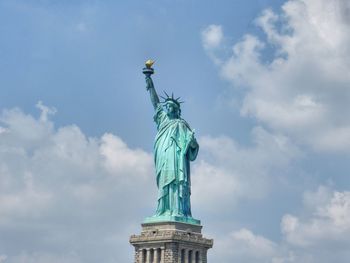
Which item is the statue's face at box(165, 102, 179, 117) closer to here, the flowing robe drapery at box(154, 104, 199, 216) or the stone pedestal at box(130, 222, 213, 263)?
the flowing robe drapery at box(154, 104, 199, 216)

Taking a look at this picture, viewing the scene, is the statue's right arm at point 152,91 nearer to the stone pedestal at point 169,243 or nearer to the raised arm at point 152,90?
the raised arm at point 152,90

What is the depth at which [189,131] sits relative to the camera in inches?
3275

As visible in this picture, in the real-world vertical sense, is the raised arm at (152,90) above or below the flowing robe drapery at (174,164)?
above

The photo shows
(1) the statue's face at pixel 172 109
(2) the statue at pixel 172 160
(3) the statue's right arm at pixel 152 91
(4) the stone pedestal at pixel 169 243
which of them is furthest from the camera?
(3) the statue's right arm at pixel 152 91

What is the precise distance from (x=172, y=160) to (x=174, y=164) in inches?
17.3

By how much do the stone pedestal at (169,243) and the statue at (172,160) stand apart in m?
0.81

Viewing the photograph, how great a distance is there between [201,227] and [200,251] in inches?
101

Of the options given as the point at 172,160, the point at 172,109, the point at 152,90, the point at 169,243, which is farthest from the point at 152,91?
the point at 169,243

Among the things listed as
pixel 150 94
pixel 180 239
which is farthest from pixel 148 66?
pixel 180 239

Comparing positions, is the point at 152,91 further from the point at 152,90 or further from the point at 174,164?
the point at 174,164

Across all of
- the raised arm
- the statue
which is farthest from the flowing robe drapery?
the raised arm

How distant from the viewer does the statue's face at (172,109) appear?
3297 inches

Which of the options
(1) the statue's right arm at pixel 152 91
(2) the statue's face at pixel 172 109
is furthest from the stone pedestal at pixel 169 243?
(1) the statue's right arm at pixel 152 91

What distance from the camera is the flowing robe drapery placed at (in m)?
80.4
